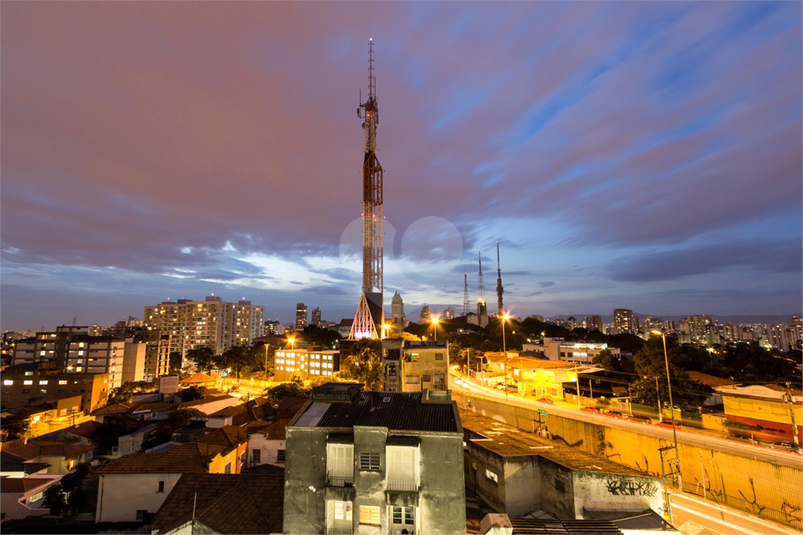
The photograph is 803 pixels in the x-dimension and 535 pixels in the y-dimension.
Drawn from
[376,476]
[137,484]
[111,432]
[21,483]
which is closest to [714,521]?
[376,476]

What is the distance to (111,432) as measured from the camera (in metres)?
38.5

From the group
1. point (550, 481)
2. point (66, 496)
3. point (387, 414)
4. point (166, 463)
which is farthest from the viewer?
point (66, 496)

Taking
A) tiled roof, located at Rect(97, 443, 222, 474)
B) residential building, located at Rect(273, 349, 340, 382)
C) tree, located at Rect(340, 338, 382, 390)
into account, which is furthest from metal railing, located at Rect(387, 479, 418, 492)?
residential building, located at Rect(273, 349, 340, 382)

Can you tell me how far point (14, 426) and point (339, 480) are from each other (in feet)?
173

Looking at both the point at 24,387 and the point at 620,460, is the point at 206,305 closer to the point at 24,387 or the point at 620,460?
the point at 24,387

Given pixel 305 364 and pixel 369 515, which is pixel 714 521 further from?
pixel 305 364

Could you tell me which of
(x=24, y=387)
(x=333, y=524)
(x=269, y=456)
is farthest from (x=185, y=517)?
(x=24, y=387)

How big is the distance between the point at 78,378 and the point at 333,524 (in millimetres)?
69442

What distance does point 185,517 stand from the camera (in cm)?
1598

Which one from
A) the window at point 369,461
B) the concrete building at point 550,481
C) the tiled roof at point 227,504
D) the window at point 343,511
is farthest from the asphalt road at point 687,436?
the tiled roof at point 227,504

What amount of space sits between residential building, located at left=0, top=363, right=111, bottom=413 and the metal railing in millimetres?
70174

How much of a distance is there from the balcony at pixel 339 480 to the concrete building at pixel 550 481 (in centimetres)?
1229

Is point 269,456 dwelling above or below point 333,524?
below

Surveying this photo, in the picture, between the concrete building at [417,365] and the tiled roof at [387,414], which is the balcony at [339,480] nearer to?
the tiled roof at [387,414]
